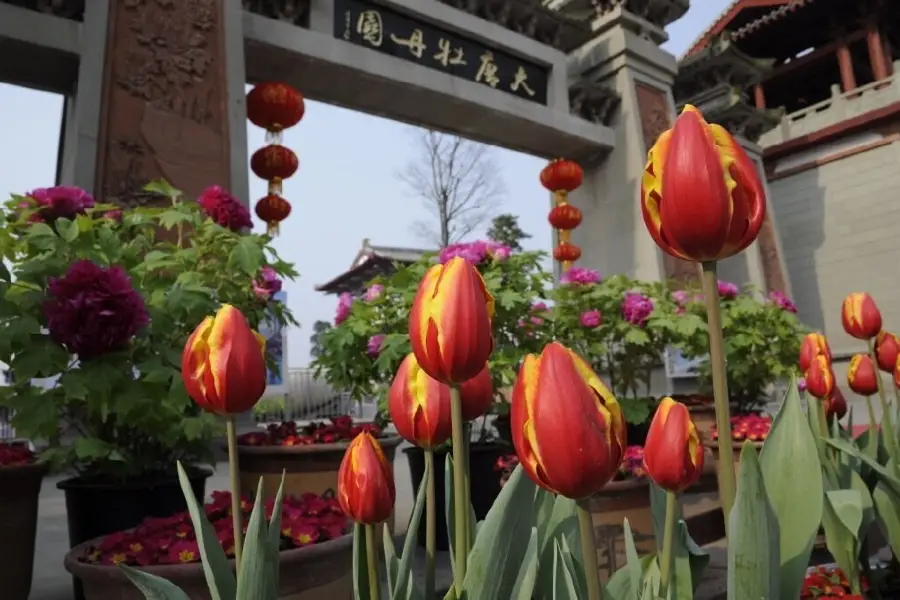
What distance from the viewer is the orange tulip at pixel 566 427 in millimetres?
550

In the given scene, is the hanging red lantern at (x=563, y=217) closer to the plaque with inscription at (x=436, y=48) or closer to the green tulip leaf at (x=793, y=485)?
the plaque with inscription at (x=436, y=48)

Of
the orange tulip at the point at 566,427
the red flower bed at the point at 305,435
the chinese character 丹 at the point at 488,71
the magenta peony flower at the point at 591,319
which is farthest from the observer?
the chinese character 丹 at the point at 488,71

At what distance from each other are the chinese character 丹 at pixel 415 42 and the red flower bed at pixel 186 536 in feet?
17.5

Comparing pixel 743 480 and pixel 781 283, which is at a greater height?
pixel 781 283

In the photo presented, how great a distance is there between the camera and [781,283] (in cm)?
943

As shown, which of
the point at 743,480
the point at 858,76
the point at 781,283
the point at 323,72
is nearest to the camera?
the point at 743,480

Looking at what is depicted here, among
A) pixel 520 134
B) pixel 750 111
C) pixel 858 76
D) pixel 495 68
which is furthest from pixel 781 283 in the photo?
pixel 858 76

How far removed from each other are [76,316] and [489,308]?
1.30 m

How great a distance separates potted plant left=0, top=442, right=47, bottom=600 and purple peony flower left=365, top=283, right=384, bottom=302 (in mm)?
1632

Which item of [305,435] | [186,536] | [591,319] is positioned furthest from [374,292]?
[186,536]

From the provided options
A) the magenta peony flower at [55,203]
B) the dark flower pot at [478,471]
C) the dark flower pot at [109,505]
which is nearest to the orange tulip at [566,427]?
the dark flower pot at [109,505]

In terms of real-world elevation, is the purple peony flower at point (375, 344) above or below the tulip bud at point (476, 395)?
above

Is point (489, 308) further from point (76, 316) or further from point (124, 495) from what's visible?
point (124, 495)

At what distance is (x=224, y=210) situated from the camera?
96.9 inches
